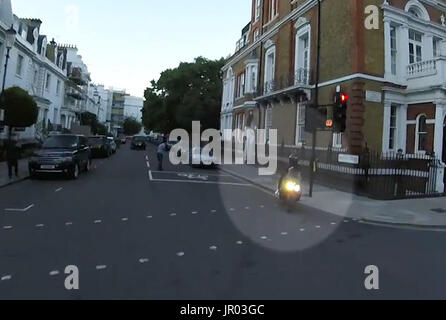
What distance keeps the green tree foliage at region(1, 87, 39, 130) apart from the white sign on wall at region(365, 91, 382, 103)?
1735 cm

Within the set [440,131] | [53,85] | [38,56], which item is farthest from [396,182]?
[53,85]

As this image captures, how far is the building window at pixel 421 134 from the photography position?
1723 cm

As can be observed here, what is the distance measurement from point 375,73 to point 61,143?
14.3 meters

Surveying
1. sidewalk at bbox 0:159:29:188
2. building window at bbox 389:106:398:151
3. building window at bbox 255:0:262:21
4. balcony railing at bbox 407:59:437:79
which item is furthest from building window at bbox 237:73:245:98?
sidewalk at bbox 0:159:29:188

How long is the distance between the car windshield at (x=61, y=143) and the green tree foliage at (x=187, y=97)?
1085 inches

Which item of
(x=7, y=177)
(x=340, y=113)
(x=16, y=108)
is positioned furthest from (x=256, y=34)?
(x=7, y=177)

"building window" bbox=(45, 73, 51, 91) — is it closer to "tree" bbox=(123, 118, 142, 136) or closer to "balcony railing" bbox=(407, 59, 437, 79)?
"balcony railing" bbox=(407, 59, 437, 79)

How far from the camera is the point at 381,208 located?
39.1ft

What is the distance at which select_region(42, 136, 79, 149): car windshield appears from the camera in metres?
15.8

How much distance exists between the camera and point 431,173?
15352 mm

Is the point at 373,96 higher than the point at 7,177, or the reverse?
the point at 373,96

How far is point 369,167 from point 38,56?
3009cm

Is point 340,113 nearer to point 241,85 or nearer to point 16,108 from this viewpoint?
point 16,108

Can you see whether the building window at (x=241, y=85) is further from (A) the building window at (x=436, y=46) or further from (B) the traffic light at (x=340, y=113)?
(B) the traffic light at (x=340, y=113)
